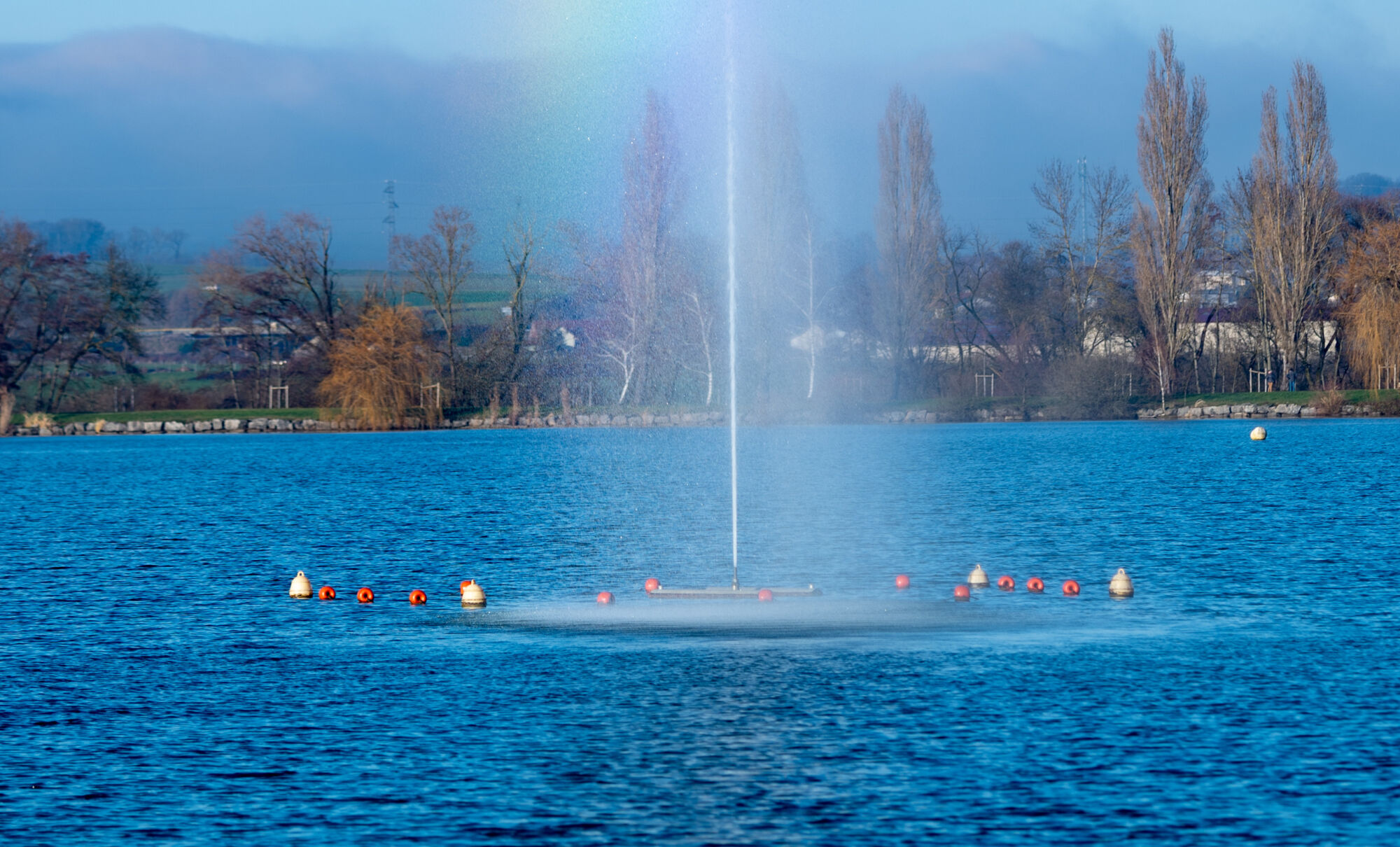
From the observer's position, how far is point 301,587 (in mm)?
26062

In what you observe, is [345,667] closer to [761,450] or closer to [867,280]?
[761,450]

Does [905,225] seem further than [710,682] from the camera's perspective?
Yes

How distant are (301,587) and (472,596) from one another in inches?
147

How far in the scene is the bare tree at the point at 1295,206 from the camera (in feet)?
339

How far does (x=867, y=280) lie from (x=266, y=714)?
9457 cm

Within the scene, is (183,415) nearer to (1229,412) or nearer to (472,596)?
(1229,412)

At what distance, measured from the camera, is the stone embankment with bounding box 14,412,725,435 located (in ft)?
365

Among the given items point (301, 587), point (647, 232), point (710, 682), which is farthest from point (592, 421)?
point (710, 682)

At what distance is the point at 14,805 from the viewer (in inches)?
517

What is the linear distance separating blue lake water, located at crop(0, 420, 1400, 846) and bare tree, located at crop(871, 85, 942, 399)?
66324 mm

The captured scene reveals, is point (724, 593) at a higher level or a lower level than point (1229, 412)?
lower

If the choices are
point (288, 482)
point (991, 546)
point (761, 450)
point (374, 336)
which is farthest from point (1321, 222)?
point (991, 546)

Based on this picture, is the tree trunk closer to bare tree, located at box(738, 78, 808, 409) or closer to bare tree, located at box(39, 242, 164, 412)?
bare tree, located at box(39, 242, 164, 412)

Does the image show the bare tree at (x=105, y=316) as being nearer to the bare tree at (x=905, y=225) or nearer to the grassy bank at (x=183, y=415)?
the grassy bank at (x=183, y=415)
